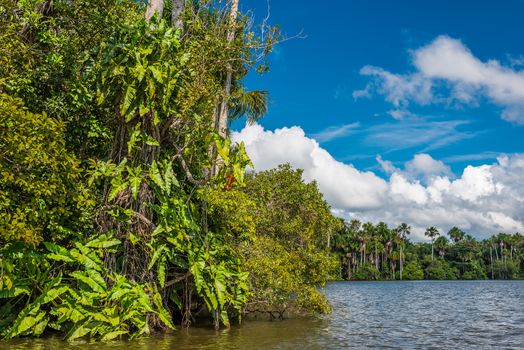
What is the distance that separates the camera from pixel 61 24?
12523 mm

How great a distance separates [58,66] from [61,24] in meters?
1.52

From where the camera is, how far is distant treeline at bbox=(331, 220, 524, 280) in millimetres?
98750

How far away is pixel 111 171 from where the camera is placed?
10812 millimetres

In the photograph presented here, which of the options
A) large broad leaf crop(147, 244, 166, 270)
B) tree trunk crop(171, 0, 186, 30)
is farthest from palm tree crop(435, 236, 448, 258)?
large broad leaf crop(147, 244, 166, 270)

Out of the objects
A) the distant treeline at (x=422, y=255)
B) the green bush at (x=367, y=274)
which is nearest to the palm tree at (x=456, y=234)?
the distant treeline at (x=422, y=255)

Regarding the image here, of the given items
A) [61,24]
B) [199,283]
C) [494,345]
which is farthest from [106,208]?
[494,345]

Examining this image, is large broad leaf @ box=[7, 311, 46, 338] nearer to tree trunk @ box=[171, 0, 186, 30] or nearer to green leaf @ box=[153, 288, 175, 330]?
green leaf @ box=[153, 288, 175, 330]

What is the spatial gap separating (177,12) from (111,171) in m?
6.29

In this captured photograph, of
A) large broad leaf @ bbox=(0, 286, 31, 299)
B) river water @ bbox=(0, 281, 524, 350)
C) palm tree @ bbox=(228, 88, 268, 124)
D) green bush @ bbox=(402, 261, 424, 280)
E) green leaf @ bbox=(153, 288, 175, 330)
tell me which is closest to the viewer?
large broad leaf @ bbox=(0, 286, 31, 299)

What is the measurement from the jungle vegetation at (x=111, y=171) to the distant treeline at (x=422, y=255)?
263ft

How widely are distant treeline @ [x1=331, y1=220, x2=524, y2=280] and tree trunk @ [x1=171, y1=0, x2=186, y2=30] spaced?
79404mm

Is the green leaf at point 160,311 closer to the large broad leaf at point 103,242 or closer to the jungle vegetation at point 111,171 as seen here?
the jungle vegetation at point 111,171

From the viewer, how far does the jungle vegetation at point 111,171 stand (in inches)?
372

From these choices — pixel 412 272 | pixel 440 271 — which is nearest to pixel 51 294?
pixel 412 272
